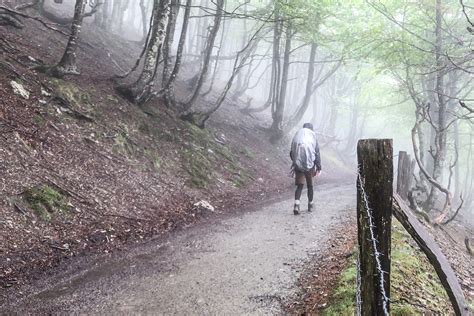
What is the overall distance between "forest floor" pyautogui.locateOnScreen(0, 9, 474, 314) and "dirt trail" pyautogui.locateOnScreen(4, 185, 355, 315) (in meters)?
0.02

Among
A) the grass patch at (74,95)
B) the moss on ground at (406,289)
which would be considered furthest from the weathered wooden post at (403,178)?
the grass patch at (74,95)

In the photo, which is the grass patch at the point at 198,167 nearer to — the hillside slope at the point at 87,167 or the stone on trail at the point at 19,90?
the hillside slope at the point at 87,167

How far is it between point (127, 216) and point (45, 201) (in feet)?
4.98

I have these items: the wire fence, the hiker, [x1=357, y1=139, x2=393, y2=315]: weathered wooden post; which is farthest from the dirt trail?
the wire fence

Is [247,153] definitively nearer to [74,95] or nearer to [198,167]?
[198,167]

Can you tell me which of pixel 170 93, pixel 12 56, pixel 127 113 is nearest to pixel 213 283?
pixel 127 113

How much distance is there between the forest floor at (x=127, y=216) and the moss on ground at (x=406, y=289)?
221mm

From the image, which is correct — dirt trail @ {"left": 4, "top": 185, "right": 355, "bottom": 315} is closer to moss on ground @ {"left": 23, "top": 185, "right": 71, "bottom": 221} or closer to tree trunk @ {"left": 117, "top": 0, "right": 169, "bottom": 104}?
moss on ground @ {"left": 23, "top": 185, "right": 71, "bottom": 221}

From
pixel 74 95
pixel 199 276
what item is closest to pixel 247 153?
pixel 74 95

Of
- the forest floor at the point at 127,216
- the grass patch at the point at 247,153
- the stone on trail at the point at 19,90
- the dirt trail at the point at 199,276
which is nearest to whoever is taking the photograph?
the dirt trail at the point at 199,276

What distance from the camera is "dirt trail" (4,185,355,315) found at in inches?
181

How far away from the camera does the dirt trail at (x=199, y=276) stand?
4.61 metres

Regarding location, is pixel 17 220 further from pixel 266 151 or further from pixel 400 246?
pixel 266 151

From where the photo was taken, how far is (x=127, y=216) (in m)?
7.19
